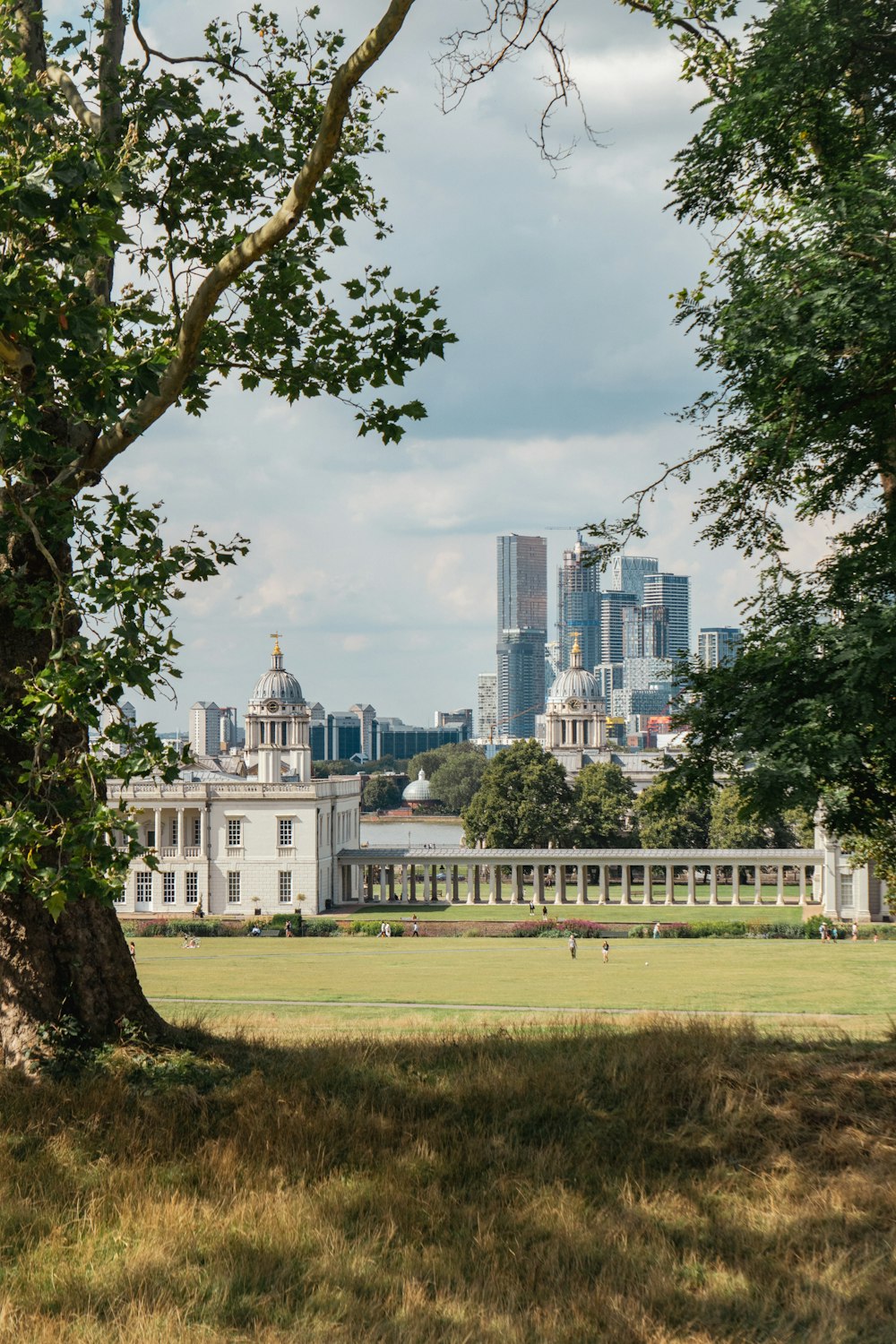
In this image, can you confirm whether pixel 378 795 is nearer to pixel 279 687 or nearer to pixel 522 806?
pixel 279 687

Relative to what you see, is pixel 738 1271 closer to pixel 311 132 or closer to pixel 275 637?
pixel 311 132

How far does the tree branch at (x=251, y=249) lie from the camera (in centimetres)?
798

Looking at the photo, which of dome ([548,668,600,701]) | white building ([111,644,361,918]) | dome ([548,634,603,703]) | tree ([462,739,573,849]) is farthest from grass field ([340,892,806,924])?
dome ([548,668,600,701])

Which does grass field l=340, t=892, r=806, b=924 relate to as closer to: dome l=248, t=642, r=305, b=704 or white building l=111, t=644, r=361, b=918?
white building l=111, t=644, r=361, b=918

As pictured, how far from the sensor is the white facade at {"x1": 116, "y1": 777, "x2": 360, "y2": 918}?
8162 cm

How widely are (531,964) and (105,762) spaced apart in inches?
1320

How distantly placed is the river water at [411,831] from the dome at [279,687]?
164 feet

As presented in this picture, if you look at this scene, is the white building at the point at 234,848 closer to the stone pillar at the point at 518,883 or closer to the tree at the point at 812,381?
the stone pillar at the point at 518,883

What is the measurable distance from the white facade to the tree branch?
73.5m

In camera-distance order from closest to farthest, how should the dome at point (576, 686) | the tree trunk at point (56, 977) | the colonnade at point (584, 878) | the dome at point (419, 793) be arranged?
the tree trunk at point (56, 977), the colonnade at point (584, 878), the dome at point (576, 686), the dome at point (419, 793)

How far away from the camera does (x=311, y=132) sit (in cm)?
1141

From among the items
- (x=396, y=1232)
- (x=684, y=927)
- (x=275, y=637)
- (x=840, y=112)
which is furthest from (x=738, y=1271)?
(x=275, y=637)

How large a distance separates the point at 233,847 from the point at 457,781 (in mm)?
94374

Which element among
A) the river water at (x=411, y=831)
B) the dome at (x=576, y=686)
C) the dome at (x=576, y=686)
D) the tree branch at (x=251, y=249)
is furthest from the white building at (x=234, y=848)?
the tree branch at (x=251, y=249)
